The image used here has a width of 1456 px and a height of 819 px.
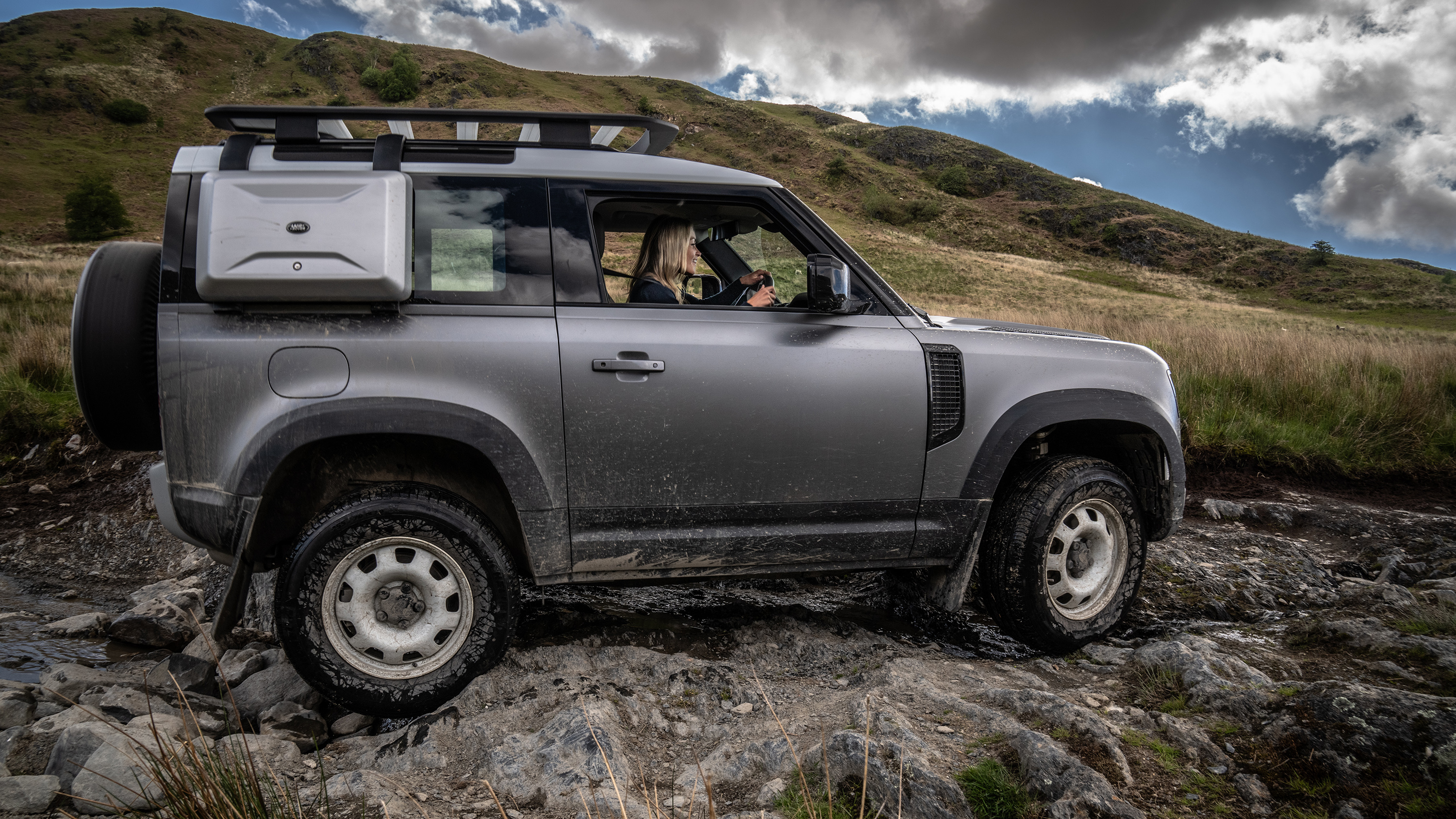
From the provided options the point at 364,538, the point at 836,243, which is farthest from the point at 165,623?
the point at 836,243

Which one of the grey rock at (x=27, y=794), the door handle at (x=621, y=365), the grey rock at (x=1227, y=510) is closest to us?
the grey rock at (x=27, y=794)

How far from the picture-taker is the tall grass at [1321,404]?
6316 millimetres

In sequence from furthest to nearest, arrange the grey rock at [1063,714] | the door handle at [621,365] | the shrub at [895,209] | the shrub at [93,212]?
the shrub at [895,209]
the shrub at [93,212]
the door handle at [621,365]
the grey rock at [1063,714]

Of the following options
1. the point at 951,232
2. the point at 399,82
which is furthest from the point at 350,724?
the point at 399,82

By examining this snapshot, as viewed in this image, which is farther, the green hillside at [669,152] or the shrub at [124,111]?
the shrub at [124,111]

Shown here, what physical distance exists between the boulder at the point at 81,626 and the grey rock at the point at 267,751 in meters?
1.77

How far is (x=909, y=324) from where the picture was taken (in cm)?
310

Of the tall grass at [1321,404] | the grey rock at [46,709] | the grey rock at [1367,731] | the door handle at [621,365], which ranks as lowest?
the grey rock at [46,709]

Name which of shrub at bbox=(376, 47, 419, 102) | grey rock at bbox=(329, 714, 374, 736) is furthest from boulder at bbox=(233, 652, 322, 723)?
shrub at bbox=(376, 47, 419, 102)

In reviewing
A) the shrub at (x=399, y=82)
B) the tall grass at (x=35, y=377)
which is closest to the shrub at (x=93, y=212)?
the tall grass at (x=35, y=377)

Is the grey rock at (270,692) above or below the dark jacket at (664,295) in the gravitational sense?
below

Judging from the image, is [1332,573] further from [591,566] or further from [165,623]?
[165,623]

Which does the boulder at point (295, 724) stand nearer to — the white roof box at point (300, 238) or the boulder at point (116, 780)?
the boulder at point (116, 780)

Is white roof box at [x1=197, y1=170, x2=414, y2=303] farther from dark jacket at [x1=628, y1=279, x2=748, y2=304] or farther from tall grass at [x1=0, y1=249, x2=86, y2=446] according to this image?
tall grass at [x1=0, y1=249, x2=86, y2=446]
